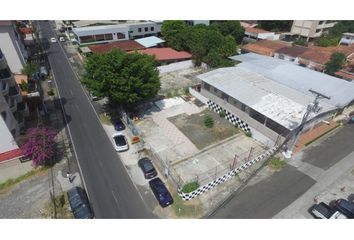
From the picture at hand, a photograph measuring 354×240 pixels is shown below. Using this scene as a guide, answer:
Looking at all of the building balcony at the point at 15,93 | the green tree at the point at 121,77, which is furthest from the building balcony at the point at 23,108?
the green tree at the point at 121,77

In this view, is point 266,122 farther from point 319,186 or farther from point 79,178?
point 79,178

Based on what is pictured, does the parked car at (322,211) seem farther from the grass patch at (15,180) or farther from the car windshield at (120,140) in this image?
the grass patch at (15,180)

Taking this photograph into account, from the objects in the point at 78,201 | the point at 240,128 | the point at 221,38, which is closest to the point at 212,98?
the point at 240,128

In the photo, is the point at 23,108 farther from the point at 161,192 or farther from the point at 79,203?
the point at 161,192

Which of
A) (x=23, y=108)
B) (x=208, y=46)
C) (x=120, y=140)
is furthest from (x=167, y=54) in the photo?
(x=23, y=108)

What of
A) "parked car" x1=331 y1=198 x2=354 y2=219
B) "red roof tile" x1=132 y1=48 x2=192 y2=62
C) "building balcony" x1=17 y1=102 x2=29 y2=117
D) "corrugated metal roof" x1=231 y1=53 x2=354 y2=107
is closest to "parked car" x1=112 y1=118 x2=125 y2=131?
"building balcony" x1=17 y1=102 x2=29 y2=117

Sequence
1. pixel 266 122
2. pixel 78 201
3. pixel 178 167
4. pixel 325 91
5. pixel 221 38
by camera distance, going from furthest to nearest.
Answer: pixel 221 38, pixel 325 91, pixel 266 122, pixel 178 167, pixel 78 201

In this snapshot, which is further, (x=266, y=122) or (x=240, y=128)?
(x=240, y=128)
